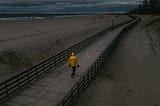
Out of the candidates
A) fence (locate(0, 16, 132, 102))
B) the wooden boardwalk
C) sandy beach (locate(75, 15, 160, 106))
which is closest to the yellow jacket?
the wooden boardwalk

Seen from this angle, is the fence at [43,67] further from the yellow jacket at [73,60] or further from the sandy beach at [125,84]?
the sandy beach at [125,84]

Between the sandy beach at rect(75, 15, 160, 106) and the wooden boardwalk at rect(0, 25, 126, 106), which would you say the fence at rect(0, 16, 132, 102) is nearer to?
the wooden boardwalk at rect(0, 25, 126, 106)

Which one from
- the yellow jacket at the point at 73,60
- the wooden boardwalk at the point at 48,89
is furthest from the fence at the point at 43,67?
the yellow jacket at the point at 73,60

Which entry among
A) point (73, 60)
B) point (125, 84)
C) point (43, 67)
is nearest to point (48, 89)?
point (73, 60)

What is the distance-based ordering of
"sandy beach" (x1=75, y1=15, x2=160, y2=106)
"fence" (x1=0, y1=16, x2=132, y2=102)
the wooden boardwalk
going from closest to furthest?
the wooden boardwalk → "sandy beach" (x1=75, y1=15, x2=160, y2=106) → "fence" (x1=0, y1=16, x2=132, y2=102)

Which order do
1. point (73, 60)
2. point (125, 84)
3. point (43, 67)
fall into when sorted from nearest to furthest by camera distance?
point (73, 60) → point (125, 84) → point (43, 67)

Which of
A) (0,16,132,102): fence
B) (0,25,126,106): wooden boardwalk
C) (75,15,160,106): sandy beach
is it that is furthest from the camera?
(0,16,132,102): fence

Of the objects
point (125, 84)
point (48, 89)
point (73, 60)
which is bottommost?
point (125, 84)

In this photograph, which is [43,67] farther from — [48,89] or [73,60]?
[48,89]

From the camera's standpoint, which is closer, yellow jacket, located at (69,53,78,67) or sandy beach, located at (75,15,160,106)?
sandy beach, located at (75,15,160,106)

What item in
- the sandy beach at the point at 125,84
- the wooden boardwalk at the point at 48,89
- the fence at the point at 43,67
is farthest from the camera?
the fence at the point at 43,67

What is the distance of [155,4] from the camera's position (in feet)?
554

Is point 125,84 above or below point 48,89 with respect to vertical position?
below

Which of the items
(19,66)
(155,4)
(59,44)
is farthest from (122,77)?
(155,4)
